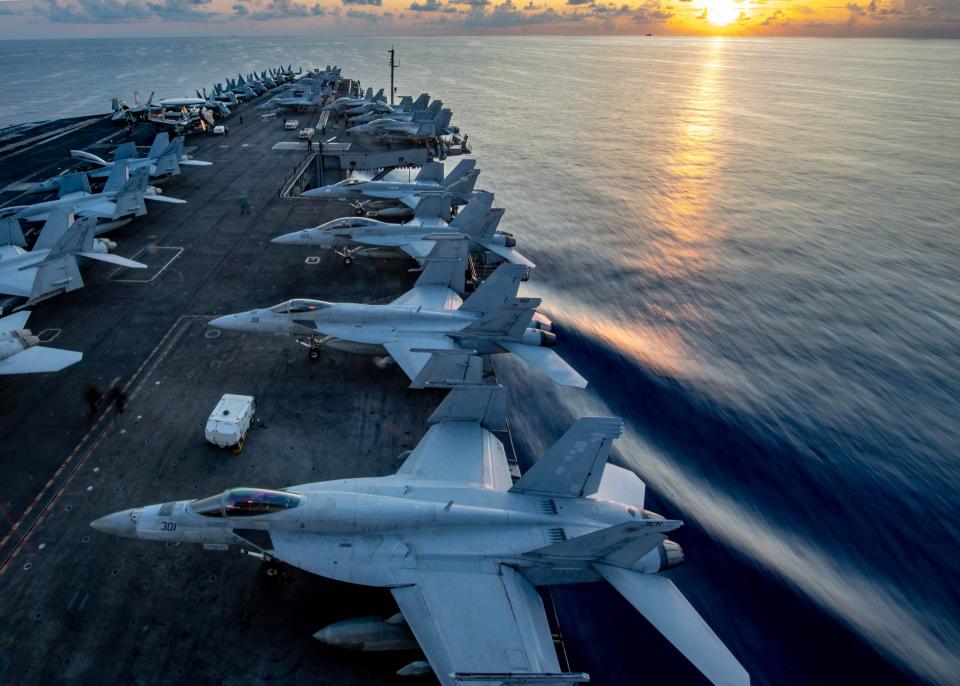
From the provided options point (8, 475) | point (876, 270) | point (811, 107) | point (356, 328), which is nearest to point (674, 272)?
point (876, 270)

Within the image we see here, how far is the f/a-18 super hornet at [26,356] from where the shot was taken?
22.2 metres

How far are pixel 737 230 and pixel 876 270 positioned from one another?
611 inches

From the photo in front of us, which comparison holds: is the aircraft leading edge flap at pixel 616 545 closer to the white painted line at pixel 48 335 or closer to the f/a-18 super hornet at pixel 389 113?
the white painted line at pixel 48 335

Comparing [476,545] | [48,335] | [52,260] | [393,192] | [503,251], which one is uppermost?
[393,192]

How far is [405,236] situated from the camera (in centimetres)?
3997

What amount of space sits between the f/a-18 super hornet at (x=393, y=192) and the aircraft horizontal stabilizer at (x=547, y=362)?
25.3 m

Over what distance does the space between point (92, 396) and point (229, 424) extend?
8.66 m

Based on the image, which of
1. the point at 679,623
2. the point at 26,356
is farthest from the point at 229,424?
the point at 679,623

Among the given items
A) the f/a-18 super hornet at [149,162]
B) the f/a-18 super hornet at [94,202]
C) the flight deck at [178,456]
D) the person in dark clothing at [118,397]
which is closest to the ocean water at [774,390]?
the flight deck at [178,456]

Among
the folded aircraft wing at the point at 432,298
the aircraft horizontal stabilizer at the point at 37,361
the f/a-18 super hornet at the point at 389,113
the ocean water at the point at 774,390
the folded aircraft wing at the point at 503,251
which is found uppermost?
the f/a-18 super hornet at the point at 389,113

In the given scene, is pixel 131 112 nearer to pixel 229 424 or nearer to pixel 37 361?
pixel 37 361

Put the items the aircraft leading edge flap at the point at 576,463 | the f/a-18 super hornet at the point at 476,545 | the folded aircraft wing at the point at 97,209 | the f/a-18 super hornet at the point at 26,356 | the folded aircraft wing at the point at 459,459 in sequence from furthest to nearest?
the folded aircraft wing at the point at 97,209 → the f/a-18 super hornet at the point at 26,356 → the folded aircraft wing at the point at 459,459 → the aircraft leading edge flap at the point at 576,463 → the f/a-18 super hornet at the point at 476,545

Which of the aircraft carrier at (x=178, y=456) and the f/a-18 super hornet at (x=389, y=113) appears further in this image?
the f/a-18 super hornet at (x=389, y=113)

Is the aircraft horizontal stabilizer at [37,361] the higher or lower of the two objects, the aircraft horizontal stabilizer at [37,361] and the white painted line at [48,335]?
the higher
